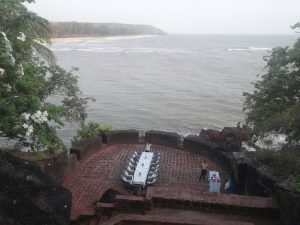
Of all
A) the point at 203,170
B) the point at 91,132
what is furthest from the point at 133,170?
the point at 91,132

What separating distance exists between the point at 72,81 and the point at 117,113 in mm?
16536

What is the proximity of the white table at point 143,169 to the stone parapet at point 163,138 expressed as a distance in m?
2.51

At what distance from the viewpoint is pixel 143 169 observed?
14.0 m

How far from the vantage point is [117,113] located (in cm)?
3444

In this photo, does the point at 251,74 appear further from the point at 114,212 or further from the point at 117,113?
the point at 114,212

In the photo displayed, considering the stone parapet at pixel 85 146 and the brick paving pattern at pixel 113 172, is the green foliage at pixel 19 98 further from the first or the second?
the stone parapet at pixel 85 146

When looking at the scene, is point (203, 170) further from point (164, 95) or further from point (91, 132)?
point (164, 95)

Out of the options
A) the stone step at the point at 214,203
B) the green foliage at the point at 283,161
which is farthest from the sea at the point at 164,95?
the stone step at the point at 214,203

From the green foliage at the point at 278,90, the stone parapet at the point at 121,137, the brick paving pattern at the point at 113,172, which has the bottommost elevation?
the brick paving pattern at the point at 113,172

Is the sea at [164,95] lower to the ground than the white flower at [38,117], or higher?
lower

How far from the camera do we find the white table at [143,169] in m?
13.1

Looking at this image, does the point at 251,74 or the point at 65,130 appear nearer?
the point at 65,130

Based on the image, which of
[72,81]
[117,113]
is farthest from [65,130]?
[72,81]

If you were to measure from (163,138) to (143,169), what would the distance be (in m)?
4.34
